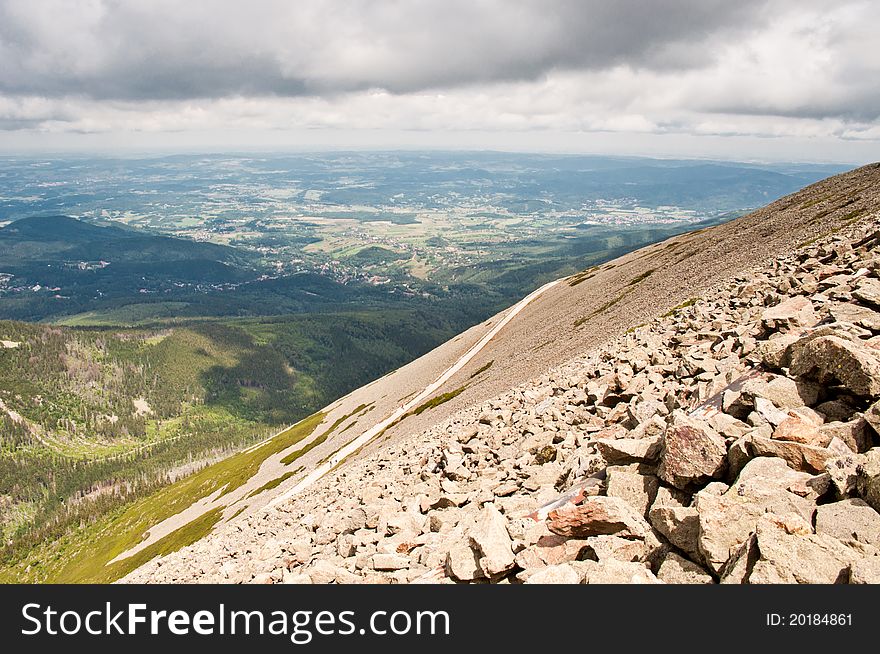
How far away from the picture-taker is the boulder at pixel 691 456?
49.1ft

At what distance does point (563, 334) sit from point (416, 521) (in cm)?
7075

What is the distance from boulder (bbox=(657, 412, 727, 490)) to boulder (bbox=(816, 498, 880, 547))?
10.2 feet

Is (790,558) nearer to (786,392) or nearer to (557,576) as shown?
(557,576)

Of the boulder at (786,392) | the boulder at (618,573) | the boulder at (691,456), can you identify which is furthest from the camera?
the boulder at (786,392)

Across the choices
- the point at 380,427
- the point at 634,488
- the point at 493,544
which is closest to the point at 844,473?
the point at 634,488

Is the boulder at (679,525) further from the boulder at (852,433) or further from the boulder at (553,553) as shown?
the boulder at (852,433)

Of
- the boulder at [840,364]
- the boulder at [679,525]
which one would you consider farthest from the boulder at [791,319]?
the boulder at [679,525]

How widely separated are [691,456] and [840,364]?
22.3ft

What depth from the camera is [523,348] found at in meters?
95.3

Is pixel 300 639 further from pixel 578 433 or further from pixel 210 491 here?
pixel 210 491

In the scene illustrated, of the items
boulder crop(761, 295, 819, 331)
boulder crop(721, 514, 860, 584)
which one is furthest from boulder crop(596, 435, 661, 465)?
boulder crop(761, 295, 819, 331)

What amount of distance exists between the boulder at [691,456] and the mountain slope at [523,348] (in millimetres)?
36099

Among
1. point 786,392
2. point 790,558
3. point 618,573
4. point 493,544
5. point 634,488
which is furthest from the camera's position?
point 786,392

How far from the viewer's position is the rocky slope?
1188 centimetres
